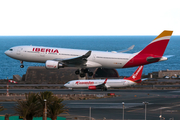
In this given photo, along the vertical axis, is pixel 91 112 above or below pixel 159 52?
below

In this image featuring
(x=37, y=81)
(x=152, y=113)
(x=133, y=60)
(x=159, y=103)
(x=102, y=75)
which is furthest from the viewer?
(x=102, y=75)

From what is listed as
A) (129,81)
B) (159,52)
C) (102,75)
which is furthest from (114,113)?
(102,75)

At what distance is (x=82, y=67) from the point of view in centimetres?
7081

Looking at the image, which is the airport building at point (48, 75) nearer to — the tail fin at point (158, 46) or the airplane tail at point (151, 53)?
the airplane tail at point (151, 53)

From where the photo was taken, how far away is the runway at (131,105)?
61312mm

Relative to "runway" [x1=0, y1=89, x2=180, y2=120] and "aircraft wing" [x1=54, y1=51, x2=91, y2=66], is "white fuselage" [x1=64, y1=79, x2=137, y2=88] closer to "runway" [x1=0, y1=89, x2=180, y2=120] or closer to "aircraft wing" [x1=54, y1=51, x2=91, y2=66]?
"runway" [x1=0, y1=89, x2=180, y2=120]

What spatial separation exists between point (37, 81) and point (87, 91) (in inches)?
1133

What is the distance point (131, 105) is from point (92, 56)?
14564 mm

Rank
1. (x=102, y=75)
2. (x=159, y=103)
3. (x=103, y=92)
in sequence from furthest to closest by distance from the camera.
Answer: (x=102, y=75) → (x=103, y=92) → (x=159, y=103)

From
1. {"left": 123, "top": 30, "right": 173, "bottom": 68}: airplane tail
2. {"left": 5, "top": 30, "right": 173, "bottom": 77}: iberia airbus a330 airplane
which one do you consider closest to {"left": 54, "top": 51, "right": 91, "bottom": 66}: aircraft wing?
{"left": 5, "top": 30, "right": 173, "bottom": 77}: iberia airbus a330 airplane

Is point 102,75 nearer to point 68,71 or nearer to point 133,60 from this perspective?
point 68,71

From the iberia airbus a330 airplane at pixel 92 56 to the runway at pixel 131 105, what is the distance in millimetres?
9317

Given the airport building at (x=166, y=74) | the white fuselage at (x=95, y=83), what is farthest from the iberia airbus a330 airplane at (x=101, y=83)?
the airport building at (x=166, y=74)

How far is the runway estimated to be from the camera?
201 ft
